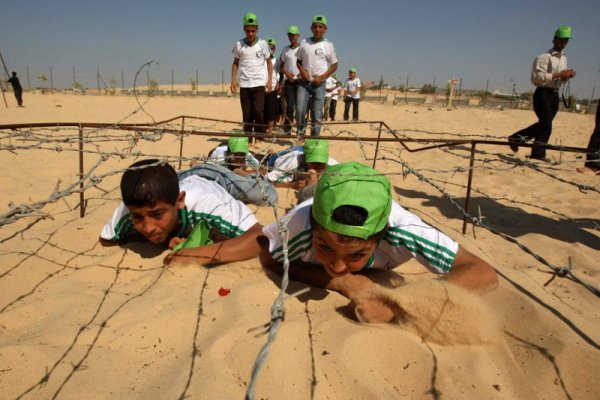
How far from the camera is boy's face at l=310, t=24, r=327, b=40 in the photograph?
17.1 feet

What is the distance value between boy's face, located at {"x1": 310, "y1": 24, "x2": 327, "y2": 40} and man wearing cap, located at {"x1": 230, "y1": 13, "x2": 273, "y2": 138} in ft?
2.18

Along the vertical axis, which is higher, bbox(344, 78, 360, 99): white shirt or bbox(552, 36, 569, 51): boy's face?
bbox(552, 36, 569, 51): boy's face

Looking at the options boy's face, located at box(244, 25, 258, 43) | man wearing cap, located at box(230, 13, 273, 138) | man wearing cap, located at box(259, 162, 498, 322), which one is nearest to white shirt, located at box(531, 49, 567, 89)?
man wearing cap, located at box(230, 13, 273, 138)

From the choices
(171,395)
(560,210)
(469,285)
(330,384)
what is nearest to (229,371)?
(171,395)

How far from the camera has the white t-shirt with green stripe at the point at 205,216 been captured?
2164mm

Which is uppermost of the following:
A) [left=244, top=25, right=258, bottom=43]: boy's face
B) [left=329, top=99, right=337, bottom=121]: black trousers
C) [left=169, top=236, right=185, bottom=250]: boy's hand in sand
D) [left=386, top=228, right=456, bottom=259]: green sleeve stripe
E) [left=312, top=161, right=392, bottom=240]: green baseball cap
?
[left=244, top=25, right=258, bottom=43]: boy's face

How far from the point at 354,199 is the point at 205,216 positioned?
107 cm

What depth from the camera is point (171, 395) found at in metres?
1.16

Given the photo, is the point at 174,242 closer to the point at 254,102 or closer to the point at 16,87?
the point at 254,102

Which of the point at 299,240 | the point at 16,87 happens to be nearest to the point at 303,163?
the point at 299,240

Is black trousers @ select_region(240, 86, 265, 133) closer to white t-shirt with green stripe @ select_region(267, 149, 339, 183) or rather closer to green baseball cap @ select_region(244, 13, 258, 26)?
green baseball cap @ select_region(244, 13, 258, 26)

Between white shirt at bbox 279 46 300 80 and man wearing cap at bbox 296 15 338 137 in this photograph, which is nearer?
man wearing cap at bbox 296 15 338 137

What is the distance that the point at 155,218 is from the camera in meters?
1.92

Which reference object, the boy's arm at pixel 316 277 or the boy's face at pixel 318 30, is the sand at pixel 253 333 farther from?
the boy's face at pixel 318 30
